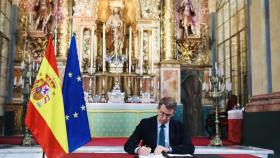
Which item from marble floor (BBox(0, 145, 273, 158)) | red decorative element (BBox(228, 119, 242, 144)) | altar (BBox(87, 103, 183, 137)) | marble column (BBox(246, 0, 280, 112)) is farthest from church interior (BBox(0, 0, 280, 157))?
marble floor (BBox(0, 145, 273, 158))

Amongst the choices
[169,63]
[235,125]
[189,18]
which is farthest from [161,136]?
[189,18]

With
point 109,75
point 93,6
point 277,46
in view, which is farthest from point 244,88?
point 93,6

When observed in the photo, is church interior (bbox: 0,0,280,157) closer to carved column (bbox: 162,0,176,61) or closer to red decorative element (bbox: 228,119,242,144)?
carved column (bbox: 162,0,176,61)

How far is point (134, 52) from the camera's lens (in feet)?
40.4

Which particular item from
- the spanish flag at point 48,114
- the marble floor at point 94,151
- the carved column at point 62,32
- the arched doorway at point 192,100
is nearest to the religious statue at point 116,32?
the carved column at point 62,32

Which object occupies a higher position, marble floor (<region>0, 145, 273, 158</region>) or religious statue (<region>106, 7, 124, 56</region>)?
religious statue (<region>106, 7, 124, 56</region>)

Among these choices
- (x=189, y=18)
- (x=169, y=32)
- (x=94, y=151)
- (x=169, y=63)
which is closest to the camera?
(x=94, y=151)

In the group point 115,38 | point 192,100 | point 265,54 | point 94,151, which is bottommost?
point 94,151

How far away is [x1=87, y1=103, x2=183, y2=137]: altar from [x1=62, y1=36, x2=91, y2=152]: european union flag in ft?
18.9

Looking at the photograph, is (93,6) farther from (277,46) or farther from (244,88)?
(277,46)

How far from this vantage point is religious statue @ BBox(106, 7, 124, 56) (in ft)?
38.9

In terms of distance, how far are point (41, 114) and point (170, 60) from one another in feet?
28.0

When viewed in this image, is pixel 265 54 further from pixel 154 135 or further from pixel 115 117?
pixel 154 135

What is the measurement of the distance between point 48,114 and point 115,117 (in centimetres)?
628
